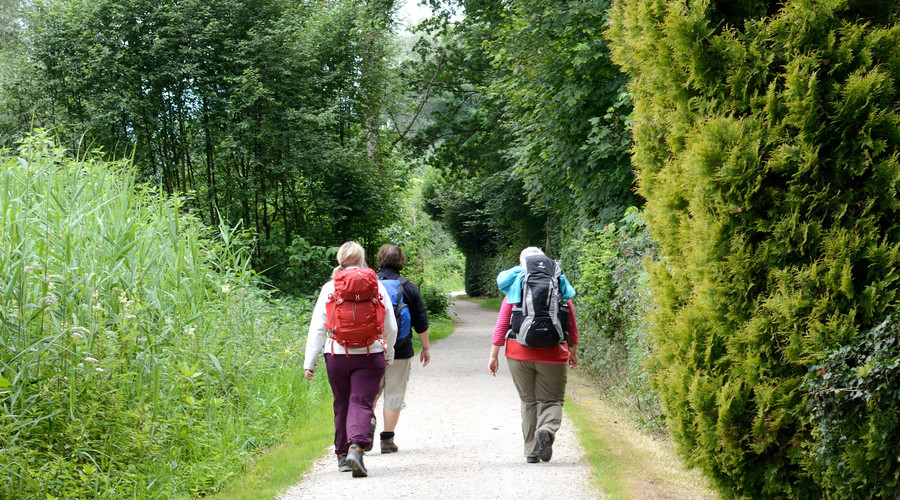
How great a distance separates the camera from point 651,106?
5410mm

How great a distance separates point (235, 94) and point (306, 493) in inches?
504

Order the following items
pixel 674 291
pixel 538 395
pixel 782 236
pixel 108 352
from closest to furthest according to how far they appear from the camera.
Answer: pixel 782 236 < pixel 674 291 < pixel 108 352 < pixel 538 395

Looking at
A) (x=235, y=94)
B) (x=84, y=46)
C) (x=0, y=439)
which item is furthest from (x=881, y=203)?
(x=84, y=46)

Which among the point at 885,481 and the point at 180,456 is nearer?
the point at 885,481

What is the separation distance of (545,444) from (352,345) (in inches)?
75.1

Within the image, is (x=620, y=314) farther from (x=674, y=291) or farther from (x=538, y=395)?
(x=674, y=291)

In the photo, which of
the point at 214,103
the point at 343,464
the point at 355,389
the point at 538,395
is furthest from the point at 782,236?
the point at 214,103

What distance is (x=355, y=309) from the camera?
6488mm

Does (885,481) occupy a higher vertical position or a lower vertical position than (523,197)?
lower


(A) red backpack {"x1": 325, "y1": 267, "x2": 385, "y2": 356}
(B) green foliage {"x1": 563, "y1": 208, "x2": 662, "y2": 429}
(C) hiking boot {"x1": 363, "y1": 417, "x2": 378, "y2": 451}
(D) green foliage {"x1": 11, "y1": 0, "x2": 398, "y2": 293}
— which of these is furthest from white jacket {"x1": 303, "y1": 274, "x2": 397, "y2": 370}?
(D) green foliage {"x1": 11, "y1": 0, "x2": 398, "y2": 293}

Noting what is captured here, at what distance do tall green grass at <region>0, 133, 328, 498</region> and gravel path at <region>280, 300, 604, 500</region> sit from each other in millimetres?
971

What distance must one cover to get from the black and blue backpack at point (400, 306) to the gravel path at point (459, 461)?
117 centimetres

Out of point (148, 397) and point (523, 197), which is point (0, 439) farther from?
point (523, 197)

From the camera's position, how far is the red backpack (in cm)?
645
